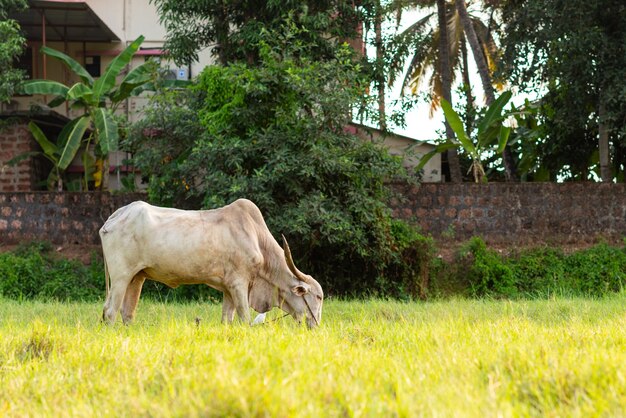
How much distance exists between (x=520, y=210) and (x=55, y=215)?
8.91 metres

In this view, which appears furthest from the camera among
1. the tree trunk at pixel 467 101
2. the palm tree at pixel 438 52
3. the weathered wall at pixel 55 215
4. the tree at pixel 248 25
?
the palm tree at pixel 438 52

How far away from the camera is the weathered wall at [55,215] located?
16.9m

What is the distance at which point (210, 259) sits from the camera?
25.1 feet

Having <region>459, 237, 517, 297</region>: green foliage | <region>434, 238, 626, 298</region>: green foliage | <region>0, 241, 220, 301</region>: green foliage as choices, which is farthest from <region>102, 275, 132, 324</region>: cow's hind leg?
<region>434, 238, 626, 298</region>: green foliage

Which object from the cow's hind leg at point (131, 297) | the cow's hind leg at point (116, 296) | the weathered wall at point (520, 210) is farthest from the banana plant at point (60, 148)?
the cow's hind leg at point (116, 296)

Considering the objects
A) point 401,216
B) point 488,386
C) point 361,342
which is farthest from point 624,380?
point 401,216

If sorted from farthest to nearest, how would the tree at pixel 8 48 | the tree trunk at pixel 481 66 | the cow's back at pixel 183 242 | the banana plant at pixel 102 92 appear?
the tree trunk at pixel 481 66, the tree at pixel 8 48, the banana plant at pixel 102 92, the cow's back at pixel 183 242

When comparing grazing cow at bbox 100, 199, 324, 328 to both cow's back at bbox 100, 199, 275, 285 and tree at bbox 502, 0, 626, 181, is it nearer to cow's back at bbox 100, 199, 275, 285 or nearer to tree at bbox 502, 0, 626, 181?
cow's back at bbox 100, 199, 275, 285

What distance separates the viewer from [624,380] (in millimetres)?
4027

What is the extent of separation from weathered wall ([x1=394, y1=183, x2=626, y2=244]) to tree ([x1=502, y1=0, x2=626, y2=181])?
90 centimetres

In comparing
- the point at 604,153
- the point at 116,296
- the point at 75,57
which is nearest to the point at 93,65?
the point at 75,57

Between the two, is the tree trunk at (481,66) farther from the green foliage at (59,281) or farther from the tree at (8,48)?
the tree at (8,48)

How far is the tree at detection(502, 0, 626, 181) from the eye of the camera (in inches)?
629

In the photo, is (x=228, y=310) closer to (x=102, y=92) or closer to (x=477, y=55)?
(x=102, y=92)
